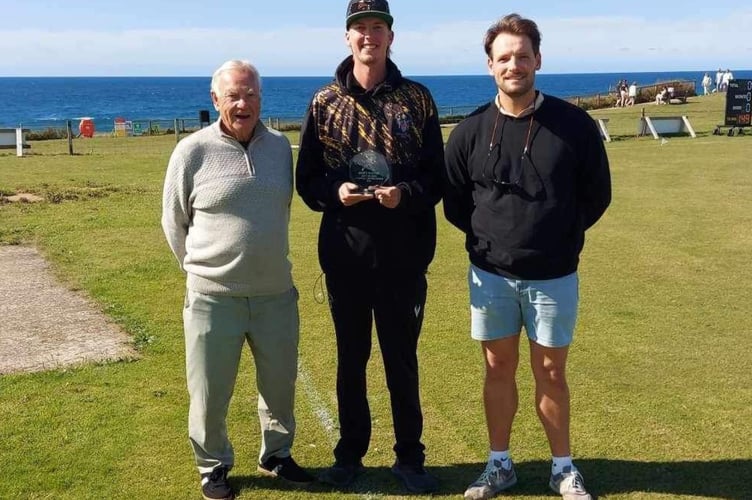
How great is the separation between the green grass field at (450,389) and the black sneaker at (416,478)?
0.20 ft

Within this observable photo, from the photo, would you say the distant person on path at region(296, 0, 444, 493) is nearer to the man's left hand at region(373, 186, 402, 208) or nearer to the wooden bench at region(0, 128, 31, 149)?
the man's left hand at region(373, 186, 402, 208)

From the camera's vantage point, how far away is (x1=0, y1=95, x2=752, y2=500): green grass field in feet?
14.2

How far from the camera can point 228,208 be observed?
3.79 meters

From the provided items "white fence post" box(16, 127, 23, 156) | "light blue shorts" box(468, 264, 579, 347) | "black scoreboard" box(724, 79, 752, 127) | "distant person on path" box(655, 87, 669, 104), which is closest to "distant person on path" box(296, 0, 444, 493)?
"light blue shorts" box(468, 264, 579, 347)

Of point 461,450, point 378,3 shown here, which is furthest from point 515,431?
point 378,3

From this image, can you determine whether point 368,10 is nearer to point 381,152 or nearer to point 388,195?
point 381,152

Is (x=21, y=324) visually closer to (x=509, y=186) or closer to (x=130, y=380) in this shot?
(x=130, y=380)

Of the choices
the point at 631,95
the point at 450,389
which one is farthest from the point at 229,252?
the point at 631,95

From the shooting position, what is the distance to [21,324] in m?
7.20

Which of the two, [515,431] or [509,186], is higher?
[509,186]

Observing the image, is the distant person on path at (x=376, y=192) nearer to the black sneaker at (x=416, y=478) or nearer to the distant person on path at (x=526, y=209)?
the black sneaker at (x=416, y=478)

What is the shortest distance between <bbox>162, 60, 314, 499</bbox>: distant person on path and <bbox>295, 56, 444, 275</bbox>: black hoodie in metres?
0.20

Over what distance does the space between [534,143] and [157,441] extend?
276cm

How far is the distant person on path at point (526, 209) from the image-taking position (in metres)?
3.67
